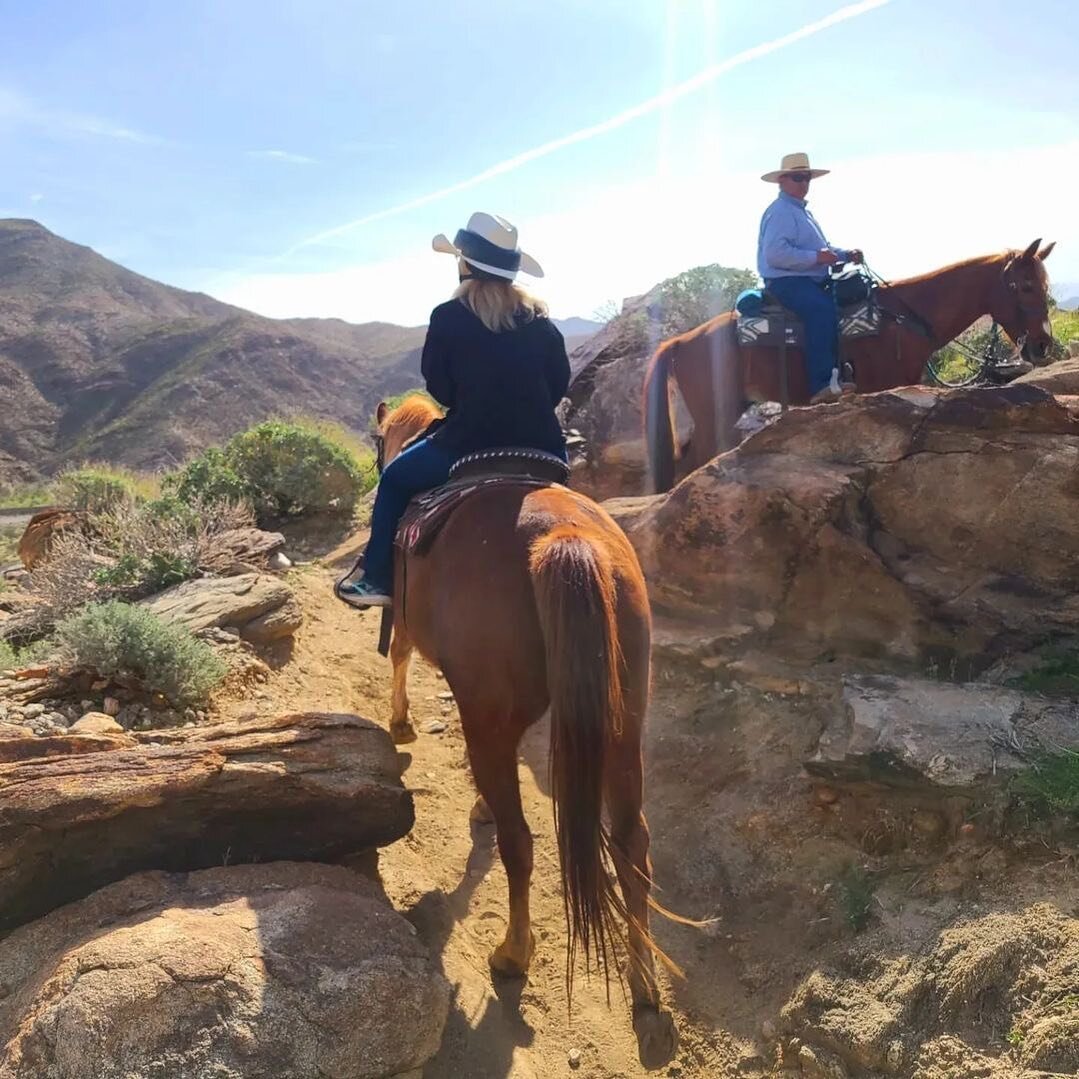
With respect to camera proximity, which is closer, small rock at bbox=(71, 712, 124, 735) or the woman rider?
the woman rider

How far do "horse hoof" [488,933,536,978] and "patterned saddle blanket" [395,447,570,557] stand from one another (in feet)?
5.99

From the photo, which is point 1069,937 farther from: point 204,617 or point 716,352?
point 716,352

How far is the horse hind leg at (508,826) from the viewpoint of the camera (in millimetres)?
3170

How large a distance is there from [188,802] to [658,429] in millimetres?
5858

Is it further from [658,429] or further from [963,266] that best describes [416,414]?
[963,266]

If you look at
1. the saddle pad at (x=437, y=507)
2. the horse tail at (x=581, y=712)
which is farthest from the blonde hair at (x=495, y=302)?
the horse tail at (x=581, y=712)

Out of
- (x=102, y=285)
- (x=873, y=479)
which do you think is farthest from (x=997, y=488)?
(x=102, y=285)

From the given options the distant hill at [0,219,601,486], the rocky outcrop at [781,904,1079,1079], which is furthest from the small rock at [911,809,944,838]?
the distant hill at [0,219,601,486]

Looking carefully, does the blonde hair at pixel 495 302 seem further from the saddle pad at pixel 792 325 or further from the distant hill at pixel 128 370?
the distant hill at pixel 128 370

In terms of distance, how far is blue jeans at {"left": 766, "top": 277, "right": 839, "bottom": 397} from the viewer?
291 inches

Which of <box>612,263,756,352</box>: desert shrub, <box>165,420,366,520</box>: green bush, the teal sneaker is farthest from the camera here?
<box>612,263,756,352</box>: desert shrub

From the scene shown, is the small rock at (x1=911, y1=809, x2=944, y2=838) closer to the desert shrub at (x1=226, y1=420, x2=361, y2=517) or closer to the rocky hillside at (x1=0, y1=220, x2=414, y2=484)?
the desert shrub at (x1=226, y1=420, x2=361, y2=517)

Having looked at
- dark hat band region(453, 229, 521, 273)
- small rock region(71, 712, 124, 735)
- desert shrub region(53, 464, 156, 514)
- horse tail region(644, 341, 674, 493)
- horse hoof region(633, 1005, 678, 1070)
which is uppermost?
dark hat band region(453, 229, 521, 273)

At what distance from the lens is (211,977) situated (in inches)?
99.1
